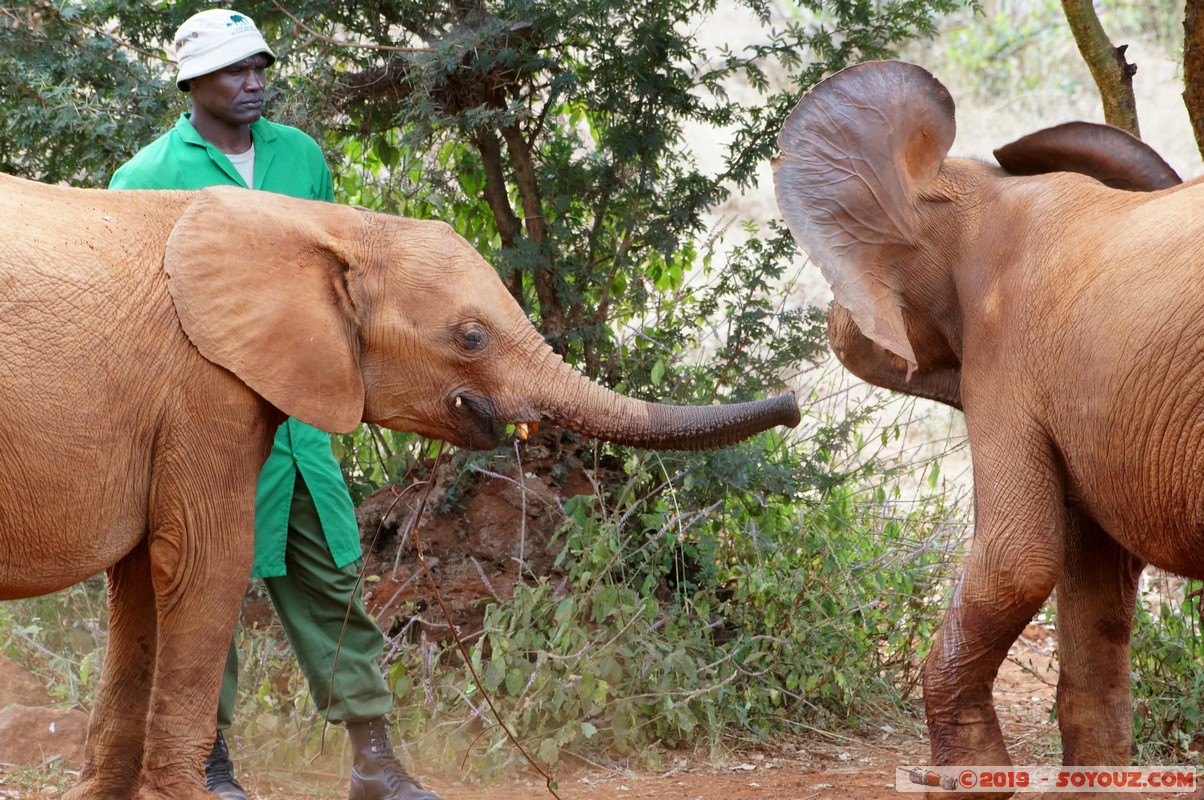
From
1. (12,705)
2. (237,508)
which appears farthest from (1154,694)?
(12,705)

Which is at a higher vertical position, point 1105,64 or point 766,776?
point 1105,64

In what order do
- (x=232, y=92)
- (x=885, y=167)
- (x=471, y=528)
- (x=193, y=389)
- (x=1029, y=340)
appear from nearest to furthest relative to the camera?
(x=193, y=389)
(x=1029, y=340)
(x=885, y=167)
(x=232, y=92)
(x=471, y=528)

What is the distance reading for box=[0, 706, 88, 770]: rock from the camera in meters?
5.75

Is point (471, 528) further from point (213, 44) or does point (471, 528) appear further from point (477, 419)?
point (213, 44)

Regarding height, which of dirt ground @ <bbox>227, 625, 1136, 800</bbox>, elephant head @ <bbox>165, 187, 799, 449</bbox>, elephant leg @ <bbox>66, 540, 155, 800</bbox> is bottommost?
dirt ground @ <bbox>227, 625, 1136, 800</bbox>

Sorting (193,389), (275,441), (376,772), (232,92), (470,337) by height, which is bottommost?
(376,772)

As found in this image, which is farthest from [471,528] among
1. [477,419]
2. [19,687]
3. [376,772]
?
[477,419]

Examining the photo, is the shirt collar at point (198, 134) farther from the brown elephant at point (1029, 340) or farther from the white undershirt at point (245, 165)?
the brown elephant at point (1029, 340)

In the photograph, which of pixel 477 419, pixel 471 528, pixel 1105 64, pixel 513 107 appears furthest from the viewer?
pixel 471 528

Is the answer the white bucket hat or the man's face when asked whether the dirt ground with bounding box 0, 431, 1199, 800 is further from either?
the white bucket hat

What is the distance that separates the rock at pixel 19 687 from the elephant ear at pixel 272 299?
310 cm

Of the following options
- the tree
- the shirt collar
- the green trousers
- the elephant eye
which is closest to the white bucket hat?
the shirt collar

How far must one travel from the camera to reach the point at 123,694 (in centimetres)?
442

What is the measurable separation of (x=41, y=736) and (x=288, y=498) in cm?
186
